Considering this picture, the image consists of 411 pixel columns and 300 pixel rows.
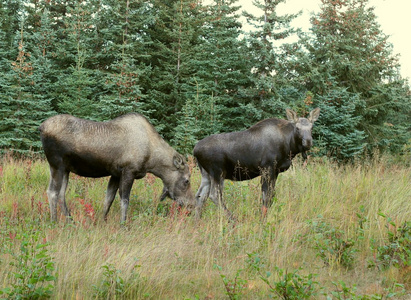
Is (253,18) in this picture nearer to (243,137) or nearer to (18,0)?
(243,137)

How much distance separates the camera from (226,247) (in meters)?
5.15

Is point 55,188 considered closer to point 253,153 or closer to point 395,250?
point 253,153

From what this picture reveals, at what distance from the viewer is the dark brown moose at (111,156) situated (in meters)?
6.43

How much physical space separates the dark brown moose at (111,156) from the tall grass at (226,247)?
48 cm

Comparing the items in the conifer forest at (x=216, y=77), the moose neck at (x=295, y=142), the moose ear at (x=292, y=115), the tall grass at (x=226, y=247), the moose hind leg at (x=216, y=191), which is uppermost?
the conifer forest at (x=216, y=77)

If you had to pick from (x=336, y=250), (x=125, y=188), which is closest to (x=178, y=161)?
(x=125, y=188)

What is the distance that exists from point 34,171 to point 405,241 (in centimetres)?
845

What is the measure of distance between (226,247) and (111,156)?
278cm

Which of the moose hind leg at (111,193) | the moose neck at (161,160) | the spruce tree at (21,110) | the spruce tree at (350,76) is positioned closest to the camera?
the moose hind leg at (111,193)

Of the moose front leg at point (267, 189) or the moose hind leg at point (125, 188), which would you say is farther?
Answer: the moose front leg at point (267, 189)

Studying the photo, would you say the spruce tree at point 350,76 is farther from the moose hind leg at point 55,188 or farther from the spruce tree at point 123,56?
the moose hind leg at point 55,188

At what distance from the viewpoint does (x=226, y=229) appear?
554cm

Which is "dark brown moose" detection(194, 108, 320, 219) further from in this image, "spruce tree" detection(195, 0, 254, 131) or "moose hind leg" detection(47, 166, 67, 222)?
"spruce tree" detection(195, 0, 254, 131)

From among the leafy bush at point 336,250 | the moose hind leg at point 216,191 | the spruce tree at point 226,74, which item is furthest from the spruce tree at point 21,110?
the leafy bush at point 336,250
